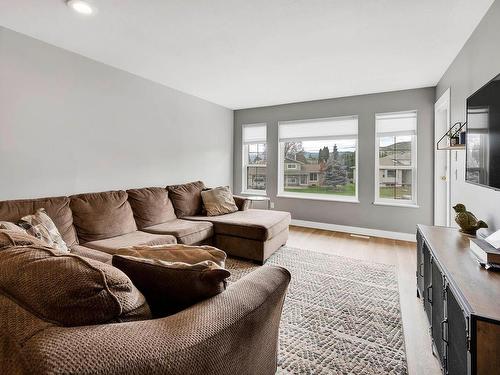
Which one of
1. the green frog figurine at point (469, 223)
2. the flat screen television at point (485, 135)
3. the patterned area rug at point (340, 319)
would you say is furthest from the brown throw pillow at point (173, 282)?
the green frog figurine at point (469, 223)

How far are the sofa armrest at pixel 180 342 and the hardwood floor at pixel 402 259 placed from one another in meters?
1.20

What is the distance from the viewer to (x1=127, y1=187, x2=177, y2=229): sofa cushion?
126 inches

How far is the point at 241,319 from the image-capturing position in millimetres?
918

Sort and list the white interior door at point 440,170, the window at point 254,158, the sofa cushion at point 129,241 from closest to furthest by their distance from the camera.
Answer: the sofa cushion at point 129,241 < the white interior door at point 440,170 < the window at point 254,158

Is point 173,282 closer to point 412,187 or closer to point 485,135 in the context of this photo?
point 485,135

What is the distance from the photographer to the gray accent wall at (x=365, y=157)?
4.00 metres

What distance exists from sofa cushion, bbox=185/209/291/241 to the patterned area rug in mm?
363

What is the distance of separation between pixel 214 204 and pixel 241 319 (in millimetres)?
3008

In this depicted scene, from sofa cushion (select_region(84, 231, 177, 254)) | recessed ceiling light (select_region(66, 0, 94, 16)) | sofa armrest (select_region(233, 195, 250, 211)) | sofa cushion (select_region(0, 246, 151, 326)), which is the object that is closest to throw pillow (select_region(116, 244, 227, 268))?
sofa cushion (select_region(0, 246, 151, 326))

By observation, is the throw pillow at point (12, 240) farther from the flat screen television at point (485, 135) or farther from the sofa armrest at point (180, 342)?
the flat screen television at point (485, 135)

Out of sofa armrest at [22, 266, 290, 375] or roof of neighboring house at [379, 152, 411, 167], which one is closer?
sofa armrest at [22, 266, 290, 375]

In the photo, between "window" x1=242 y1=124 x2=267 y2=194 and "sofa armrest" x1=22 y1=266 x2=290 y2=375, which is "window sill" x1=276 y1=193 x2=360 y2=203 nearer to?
"window" x1=242 y1=124 x2=267 y2=194

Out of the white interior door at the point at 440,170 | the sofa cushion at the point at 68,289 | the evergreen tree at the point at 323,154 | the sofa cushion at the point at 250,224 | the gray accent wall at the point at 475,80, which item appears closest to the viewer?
the sofa cushion at the point at 68,289

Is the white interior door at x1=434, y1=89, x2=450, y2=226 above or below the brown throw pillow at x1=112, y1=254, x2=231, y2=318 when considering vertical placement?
above
